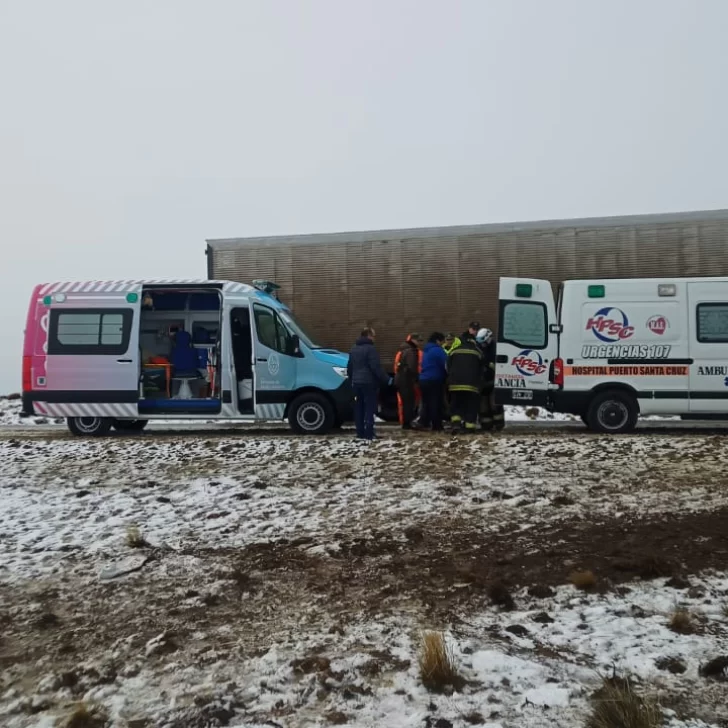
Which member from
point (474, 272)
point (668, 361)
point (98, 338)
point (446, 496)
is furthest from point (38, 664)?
point (474, 272)

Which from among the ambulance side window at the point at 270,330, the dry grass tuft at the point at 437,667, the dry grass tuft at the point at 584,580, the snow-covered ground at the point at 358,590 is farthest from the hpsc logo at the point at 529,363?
the dry grass tuft at the point at 437,667

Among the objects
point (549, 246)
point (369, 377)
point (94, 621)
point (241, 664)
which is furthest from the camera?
point (549, 246)

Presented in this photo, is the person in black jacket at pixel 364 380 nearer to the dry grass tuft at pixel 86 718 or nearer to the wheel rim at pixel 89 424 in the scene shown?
the wheel rim at pixel 89 424

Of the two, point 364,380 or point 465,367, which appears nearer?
point 364,380

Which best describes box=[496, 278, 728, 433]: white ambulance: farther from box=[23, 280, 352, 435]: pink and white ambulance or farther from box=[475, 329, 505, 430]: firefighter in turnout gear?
box=[23, 280, 352, 435]: pink and white ambulance

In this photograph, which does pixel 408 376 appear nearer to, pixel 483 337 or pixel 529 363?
pixel 483 337

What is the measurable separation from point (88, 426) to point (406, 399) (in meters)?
5.46

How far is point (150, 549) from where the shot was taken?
5.25 m

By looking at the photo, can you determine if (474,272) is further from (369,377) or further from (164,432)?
(164,432)

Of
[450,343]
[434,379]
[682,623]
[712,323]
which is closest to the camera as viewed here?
[682,623]

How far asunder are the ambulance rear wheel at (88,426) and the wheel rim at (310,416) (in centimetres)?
344

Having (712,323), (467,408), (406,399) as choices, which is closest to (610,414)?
(712,323)

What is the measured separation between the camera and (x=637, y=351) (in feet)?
37.0

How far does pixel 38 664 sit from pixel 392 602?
190 centimetres
